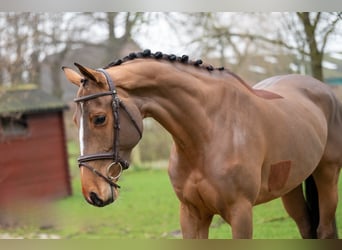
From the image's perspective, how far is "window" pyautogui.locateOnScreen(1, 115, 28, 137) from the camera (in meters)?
4.28

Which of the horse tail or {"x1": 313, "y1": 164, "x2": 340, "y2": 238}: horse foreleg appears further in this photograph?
the horse tail

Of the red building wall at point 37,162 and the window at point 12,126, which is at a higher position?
the window at point 12,126

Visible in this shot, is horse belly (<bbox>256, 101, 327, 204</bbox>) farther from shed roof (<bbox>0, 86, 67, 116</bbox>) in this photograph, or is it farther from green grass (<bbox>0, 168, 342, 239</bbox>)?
shed roof (<bbox>0, 86, 67, 116</bbox>)

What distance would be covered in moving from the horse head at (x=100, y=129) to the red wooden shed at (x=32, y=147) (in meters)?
2.27

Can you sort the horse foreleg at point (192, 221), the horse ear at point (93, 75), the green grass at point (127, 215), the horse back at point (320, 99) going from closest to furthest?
the horse ear at point (93, 75), the horse foreleg at point (192, 221), the horse back at point (320, 99), the green grass at point (127, 215)

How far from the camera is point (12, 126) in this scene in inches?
170

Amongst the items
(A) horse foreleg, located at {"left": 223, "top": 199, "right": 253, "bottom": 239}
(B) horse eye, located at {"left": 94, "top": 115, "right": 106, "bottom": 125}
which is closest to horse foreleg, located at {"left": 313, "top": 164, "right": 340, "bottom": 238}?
(A) horse foreleg, located at {"left": 223, "top": 199, "right": 253, "bottom": 239}

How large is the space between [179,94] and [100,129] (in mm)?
382

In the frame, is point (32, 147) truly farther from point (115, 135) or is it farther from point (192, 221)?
point (115, 135)

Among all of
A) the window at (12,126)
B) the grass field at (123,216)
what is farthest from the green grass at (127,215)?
the window at (12,126)

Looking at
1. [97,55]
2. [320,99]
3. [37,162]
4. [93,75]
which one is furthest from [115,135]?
[37,162]

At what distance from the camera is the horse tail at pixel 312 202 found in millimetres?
2883

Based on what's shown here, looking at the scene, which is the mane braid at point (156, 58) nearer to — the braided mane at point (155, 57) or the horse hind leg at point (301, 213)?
the braided mane at point (155, 57)

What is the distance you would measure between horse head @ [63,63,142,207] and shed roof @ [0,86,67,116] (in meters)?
2.48
